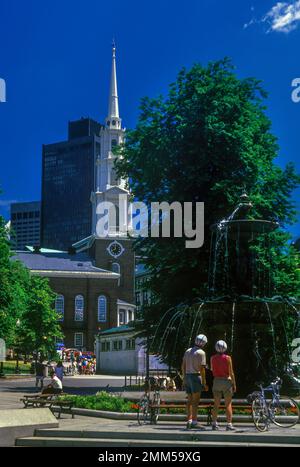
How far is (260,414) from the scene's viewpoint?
14.8m

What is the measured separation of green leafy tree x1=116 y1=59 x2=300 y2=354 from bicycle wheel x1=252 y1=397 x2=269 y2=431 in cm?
1580

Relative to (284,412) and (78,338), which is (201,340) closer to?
(284,412)

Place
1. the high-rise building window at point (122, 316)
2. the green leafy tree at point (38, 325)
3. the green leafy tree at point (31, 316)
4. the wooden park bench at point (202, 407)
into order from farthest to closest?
the high-rise building window at point (122, 316) → the green leafy tree at point (38, 325) → the green leafy tree at point (31, 316) → the wooden park bench at point (202, 407)

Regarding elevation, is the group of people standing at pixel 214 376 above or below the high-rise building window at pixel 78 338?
above

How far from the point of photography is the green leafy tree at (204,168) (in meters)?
32.1

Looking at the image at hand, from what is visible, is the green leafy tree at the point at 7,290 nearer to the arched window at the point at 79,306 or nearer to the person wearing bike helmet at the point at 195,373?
the person wearing bike helmet at the point at 195,373

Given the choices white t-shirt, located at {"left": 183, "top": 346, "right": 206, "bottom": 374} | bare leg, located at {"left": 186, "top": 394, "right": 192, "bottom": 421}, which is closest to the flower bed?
bare leg, located at {"left": 186, "top": 394, "right": 192, "bottom": 421}

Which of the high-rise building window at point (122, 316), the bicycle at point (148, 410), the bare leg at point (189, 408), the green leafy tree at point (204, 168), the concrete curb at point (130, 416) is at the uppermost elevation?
the green leafy tree at point (204, 168)

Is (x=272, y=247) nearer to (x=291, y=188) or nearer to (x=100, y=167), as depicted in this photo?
(x=291, y=188)

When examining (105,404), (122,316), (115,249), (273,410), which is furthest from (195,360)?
(122,316)

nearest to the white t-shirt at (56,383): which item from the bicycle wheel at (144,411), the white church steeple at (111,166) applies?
the bicycle wheel at (144,411)

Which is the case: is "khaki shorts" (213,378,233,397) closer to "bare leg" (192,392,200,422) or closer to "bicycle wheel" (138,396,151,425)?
"bare leg" (192,392,200,422)

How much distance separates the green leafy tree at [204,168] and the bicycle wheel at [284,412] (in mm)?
13803

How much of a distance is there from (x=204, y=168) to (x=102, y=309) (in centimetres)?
8162
